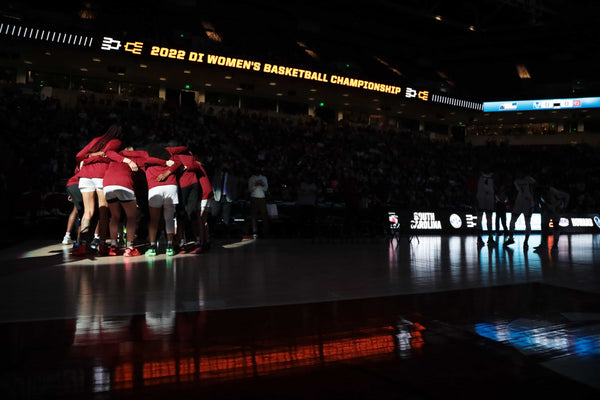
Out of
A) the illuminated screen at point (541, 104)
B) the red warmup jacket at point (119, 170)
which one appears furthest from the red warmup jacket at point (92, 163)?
the illuminated screen at point (541, 104)

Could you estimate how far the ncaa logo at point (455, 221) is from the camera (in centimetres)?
1722

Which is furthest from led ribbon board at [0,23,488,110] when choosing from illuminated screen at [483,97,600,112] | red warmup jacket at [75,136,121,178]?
red warmup jacket at [75,136,121,178]

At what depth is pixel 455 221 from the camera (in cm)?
1731

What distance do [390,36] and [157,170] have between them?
1497 inches

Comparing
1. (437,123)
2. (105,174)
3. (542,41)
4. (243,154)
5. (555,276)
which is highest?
(542,41)

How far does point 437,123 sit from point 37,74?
33558mm

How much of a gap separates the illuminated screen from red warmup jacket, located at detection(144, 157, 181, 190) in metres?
38.9

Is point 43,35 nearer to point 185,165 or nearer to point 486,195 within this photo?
point 185,165

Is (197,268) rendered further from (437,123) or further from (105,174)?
(437,123)

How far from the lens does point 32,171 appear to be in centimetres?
1507

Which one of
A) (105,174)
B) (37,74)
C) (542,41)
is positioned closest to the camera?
(105,174)

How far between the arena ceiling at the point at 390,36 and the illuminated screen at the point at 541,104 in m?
0.76

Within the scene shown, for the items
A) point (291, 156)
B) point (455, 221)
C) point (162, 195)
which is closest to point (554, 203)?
point (455, 221)

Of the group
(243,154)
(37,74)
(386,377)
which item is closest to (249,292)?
(386,377)
